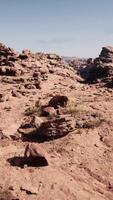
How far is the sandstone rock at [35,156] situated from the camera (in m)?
14.7

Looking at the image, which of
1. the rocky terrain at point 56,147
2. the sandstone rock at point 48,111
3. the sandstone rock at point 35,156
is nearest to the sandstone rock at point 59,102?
the rocky terrain at point 56,147

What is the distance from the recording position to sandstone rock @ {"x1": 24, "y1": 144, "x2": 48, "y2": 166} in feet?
48.3

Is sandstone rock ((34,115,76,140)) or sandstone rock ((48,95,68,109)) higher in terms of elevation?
sandstone rock ((48,95,68,109))

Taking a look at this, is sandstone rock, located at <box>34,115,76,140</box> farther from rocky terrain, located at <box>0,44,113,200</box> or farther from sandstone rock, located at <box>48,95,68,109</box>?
sandstone rock, located at <box>48,95,68,109</box>

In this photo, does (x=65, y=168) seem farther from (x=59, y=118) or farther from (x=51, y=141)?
(x=59, y=118)

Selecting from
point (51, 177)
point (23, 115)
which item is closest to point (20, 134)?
point (23, 115)

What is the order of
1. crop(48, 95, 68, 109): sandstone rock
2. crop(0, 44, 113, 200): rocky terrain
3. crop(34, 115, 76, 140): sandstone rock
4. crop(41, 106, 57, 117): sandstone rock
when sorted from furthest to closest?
crop(48, 95, 68, 109): sandstone rock
crop(41, 106, 57, 117): sandstone rock
crop(34, 115, 76, 140): sandstone rock
crop(0, 44, 113, 200): rocky terrain

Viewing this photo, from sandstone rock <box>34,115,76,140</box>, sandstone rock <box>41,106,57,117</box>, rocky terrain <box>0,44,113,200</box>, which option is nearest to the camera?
rocky terrain <box>0,44,113,200</box>

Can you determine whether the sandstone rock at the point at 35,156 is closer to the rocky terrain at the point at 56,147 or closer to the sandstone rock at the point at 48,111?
the rocky terrain at the point at 56,147

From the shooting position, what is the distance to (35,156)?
14695 mm

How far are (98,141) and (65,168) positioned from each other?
3.00 metres

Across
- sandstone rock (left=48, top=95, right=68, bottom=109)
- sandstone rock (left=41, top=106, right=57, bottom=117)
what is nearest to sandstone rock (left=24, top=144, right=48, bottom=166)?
sandstone rock (left=41, top=106, right=57, bottom=117)

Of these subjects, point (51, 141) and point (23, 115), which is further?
point (23, 115)

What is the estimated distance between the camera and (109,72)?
133 feet
